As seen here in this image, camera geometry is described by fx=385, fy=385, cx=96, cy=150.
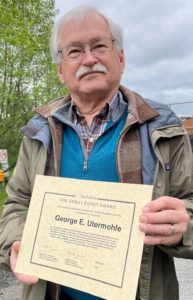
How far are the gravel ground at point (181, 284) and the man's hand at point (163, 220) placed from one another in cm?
244

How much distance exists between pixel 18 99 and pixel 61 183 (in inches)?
704

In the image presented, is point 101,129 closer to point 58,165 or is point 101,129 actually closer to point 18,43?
point 58,165

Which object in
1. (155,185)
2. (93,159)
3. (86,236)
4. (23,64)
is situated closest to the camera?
(86,236)

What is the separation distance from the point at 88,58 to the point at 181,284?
278 cm

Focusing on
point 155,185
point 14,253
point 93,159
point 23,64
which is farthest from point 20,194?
point 23,64

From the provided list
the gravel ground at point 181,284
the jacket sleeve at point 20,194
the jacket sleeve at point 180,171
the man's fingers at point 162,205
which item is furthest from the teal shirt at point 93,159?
the gravel ground at point 181,284

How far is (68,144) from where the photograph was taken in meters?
1.69

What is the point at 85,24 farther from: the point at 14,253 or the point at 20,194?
the point at 14,253

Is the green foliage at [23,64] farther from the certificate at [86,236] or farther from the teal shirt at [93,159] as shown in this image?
the certificate at [86,236]

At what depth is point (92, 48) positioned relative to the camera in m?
1.67

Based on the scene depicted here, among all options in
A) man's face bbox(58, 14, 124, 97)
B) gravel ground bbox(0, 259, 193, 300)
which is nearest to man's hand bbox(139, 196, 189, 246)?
man's face bbox(58, 14, 124, 97)

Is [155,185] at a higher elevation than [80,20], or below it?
below

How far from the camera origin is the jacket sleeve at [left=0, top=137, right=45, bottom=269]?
5.43 ft

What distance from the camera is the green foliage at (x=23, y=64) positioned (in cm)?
1647
